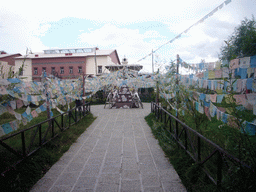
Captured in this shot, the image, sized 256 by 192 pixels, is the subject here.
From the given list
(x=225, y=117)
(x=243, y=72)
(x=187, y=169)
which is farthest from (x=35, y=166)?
(x=243, y=72)

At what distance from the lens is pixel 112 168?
379cm

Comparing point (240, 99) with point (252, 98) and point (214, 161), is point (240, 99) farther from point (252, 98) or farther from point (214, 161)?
point (214, 161)

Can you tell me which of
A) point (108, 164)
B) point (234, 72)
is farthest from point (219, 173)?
point (108, 164)

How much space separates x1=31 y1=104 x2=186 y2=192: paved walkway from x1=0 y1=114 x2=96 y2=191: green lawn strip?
0.12m

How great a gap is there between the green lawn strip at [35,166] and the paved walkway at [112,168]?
4.9 inches

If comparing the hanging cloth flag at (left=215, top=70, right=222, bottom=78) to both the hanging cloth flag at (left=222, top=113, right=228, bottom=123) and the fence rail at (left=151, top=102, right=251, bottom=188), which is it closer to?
the hanging cloth flag at (left=222, top=113, right=228, bottom=123)

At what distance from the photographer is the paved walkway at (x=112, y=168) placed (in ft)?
10.2

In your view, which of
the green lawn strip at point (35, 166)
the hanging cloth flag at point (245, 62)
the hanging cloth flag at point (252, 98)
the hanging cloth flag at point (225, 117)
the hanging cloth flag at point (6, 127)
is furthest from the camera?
the hanging cloth flag at point (6, 127)

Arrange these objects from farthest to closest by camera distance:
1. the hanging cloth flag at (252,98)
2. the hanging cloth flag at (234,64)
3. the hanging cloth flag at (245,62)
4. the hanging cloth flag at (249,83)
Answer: the hanging cloth flag at (234,64) < the hanging cloth flag at (245,62) < the hanging cloth flag at (249,83) < the hanging cloth flag at (252,98)

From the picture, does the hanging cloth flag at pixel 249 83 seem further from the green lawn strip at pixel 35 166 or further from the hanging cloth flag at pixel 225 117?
the green lawn strip at pixel 35 166

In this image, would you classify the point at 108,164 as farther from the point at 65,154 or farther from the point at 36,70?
the point at 36,70

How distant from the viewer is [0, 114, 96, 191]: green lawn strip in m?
2.93

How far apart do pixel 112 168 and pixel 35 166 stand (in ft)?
4.60

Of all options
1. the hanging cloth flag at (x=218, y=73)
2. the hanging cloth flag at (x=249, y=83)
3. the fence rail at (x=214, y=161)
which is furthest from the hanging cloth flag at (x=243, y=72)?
the fence rail at (x=214, y=161)
